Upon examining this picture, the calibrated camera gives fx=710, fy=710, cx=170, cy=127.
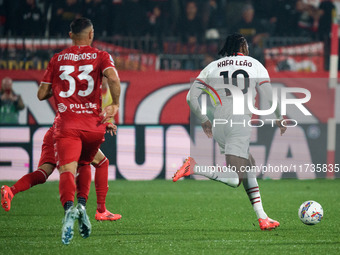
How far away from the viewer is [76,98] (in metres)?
6.26

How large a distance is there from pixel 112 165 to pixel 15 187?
5.94 metres

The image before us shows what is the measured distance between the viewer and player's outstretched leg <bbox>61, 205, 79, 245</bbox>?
5629mm

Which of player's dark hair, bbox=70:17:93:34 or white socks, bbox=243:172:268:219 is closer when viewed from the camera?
player's dark hair, bbox=70:17:93:34

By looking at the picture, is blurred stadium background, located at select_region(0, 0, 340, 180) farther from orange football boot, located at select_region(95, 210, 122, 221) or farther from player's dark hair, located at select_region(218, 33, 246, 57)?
player's dark hair, located at select_region(218, 33, 246, 57)

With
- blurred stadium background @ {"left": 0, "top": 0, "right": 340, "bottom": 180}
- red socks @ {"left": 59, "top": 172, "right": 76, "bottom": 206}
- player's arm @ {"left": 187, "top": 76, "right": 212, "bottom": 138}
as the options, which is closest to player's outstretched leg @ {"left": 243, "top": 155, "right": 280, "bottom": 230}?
player's arm @ {"left": 187, "top": 76, "right": 212, "bottom": 138}

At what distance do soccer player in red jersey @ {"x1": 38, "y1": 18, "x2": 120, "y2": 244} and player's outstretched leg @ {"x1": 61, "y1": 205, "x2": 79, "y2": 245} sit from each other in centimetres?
42

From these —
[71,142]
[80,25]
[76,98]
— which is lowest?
[71,142]

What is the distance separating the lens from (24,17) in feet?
48.3

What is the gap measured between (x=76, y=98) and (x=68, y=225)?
3.95 feet

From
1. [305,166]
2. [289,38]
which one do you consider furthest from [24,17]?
[305,166]

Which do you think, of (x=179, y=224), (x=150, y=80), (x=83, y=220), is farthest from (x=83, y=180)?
(x=150, y=80)

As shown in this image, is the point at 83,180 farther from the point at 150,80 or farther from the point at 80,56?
the point at 150,80

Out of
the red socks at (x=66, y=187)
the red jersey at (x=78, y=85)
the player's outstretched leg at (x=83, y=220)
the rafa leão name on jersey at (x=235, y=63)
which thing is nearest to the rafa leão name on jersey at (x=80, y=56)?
the red jersey at (x=78, y=85)

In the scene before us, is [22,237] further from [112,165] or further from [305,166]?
[305,166]
